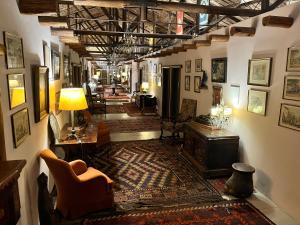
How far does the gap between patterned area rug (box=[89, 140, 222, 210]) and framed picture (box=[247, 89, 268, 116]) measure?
1.38 meters

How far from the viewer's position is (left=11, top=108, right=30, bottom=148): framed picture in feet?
6.10

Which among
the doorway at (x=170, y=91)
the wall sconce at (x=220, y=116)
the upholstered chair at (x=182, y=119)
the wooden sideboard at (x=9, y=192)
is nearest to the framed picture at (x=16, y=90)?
the wooden sideboard at (x=9, y=192)

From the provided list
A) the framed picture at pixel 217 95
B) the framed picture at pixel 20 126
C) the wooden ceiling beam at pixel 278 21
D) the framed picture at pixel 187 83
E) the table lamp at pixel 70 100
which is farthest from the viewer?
the framed picture at pixel 187 83

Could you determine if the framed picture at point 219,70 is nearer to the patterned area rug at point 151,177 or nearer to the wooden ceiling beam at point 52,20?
the patterned area rug at point 151,177

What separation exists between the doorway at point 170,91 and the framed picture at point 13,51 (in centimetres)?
509

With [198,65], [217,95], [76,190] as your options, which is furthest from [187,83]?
[76,190]

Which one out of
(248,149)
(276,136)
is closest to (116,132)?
(248,149)

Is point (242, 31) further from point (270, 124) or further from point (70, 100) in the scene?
point (70, 100)

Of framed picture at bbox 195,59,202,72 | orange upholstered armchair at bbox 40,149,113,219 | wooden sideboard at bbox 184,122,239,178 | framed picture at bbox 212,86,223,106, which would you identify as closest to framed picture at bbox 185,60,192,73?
framed picture at bbox 195,59,202,72

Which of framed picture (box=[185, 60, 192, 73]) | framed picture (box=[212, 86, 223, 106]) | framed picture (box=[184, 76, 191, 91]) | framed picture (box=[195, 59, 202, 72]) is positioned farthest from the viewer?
framed picture (box=[184, 76, 191, 91])

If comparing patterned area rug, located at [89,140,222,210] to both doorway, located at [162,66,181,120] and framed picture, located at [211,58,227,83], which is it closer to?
framed picture, located at [211,58,227,83]

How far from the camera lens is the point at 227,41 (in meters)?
4.10

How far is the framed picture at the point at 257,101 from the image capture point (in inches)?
126

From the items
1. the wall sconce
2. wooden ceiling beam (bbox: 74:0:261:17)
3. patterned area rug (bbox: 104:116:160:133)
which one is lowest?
patterned area rug (bbox: 104:116:160:133)
